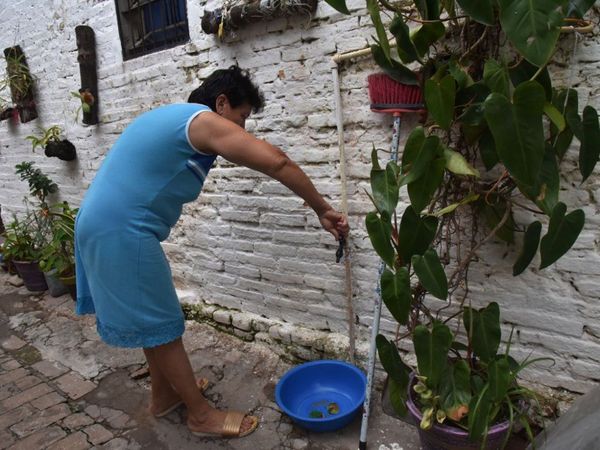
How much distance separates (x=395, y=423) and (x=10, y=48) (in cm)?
416

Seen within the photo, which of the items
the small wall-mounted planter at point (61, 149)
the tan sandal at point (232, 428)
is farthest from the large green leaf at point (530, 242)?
the small wall-mounted planter at point (61, 149)

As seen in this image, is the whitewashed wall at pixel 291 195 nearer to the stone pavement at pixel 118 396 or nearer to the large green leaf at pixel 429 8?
the stone pavement at pixel 118 396

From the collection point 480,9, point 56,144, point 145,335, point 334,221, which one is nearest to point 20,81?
point 56,144

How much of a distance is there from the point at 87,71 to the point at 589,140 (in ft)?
10.1

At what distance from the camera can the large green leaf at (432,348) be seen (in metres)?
1.46

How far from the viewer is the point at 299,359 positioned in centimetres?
248

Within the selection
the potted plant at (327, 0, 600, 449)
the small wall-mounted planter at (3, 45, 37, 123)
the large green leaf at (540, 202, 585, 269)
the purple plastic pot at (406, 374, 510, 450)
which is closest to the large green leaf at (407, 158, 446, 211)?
the potted plant at (327, 0, 600, 449)

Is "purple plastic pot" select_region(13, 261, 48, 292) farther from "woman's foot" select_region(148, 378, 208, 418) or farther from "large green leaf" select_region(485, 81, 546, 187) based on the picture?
"large green leaf" select_region(485, 81, 546, 187)

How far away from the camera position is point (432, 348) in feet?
4.85

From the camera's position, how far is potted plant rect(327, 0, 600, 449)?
3.62ft

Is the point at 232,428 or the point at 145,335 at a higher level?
the point at 145,335

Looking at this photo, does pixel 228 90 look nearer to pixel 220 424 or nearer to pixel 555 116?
pixel 555 116

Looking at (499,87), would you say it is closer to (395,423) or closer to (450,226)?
(450,226)

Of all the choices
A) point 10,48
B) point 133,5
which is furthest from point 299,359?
point 10,48
